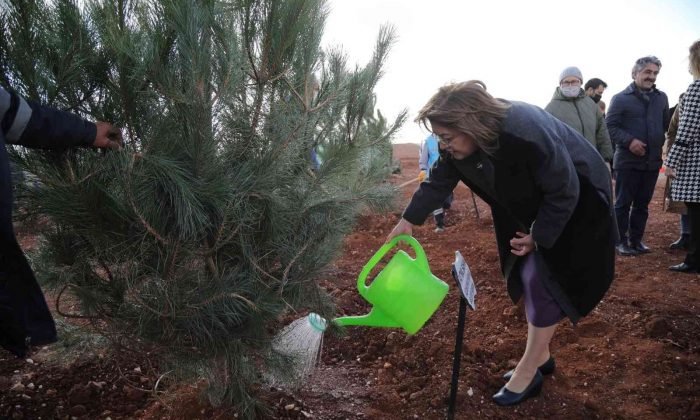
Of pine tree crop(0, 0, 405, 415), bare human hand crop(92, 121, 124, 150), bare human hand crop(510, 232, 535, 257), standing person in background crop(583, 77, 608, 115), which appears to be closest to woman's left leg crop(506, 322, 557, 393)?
bare human hand crop(510, 232, 535, 257)

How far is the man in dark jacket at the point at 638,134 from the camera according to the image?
13.0 feet

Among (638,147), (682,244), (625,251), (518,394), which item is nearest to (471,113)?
(518,394)

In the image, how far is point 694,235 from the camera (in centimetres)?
348

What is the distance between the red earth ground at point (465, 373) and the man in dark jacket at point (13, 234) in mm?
613

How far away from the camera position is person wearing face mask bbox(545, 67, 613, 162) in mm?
3922

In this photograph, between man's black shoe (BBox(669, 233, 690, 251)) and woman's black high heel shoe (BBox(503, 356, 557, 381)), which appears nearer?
woman's black high heel shoe (BBox(503, 356, 557, 381))

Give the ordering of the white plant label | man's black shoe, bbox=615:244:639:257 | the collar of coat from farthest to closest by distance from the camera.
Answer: man's black shoe, bbox=615:244:639:257, the collar of coat, the white plant label

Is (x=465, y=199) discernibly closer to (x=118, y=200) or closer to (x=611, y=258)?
(x=611, y=258)

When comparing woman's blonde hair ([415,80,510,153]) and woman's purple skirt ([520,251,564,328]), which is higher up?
woman's blonde hair ([415,80,510,153])

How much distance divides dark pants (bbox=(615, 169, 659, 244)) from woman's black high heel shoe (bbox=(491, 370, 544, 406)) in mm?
2394

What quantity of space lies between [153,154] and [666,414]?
7.05ft

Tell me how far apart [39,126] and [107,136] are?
0.61ft

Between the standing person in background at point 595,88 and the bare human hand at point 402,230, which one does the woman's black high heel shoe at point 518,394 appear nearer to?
the bare human hand at point 402,230

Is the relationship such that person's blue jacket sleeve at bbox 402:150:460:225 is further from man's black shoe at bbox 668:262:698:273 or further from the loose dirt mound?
man's black shoe at bbox 668:262:698:273
